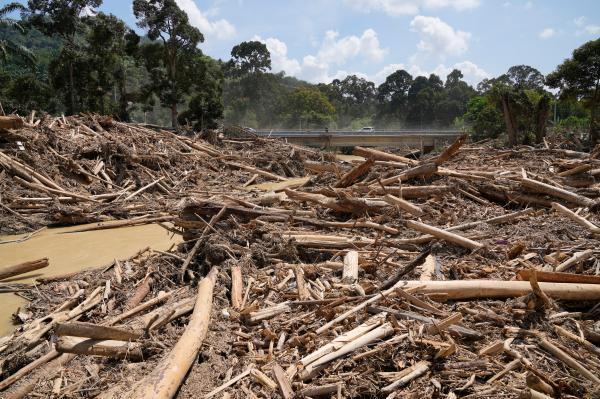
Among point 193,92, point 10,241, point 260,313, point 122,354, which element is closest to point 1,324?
point 122,354

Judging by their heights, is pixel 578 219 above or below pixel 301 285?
above

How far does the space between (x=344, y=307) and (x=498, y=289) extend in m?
1.33

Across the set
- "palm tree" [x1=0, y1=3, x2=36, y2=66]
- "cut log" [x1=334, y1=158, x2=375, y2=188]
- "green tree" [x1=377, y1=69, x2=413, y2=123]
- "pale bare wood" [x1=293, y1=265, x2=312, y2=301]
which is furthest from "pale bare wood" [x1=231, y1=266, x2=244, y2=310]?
"green tree" [x1=377, y1=69, x2=413, y2=123]

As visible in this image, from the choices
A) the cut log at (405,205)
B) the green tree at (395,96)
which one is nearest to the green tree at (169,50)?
the cut log at (405,205)

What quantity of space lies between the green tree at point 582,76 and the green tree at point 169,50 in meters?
20.4

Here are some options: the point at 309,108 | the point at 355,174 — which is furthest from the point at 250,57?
the point at 355,174

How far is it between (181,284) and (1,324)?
1.97m

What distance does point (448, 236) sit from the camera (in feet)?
17.3

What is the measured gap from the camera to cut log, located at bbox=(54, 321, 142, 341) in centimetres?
365

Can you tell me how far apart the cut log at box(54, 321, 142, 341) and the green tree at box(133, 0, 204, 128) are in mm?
24419

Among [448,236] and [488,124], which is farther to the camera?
[488,124]

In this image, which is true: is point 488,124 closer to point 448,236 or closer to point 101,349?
point 448,236

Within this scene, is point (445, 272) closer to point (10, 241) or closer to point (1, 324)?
point (1, 324)

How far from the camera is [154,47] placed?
28.1 meters
